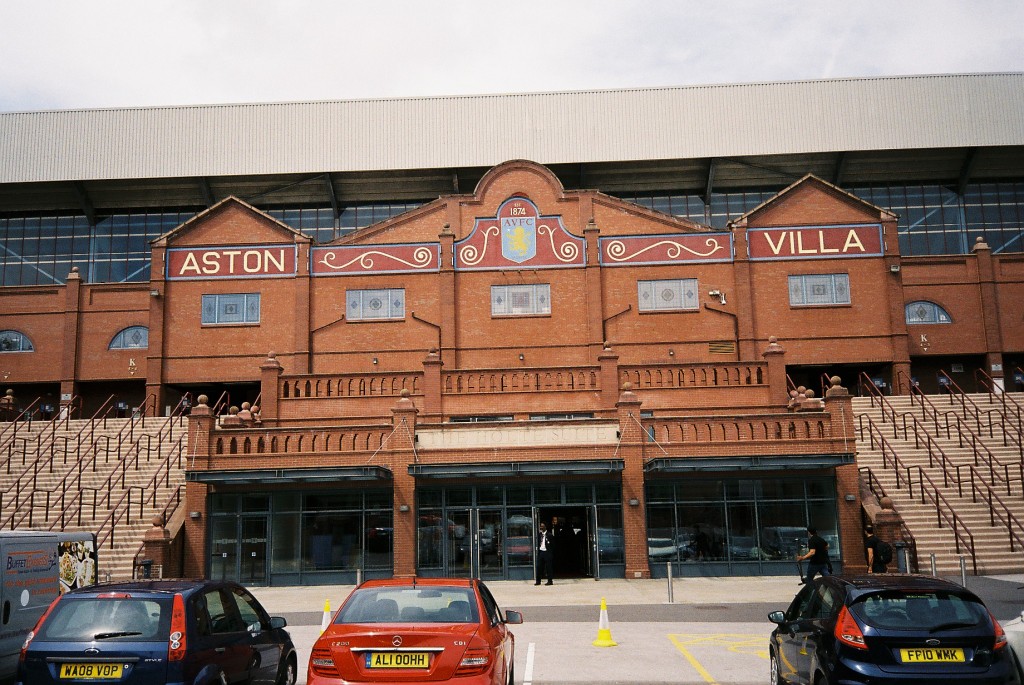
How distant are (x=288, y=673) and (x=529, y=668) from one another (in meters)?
3.13

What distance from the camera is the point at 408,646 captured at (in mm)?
8352

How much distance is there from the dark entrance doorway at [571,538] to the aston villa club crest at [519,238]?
13925 mm

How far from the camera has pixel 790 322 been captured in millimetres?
36594

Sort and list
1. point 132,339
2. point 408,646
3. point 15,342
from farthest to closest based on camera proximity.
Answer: point 15,342, point 132,339, point 408,646

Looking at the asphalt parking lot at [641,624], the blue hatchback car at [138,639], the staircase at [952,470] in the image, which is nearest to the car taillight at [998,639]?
the asphalt parking lot at [641,624]

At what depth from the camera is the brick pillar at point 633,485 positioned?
24906 millimetres

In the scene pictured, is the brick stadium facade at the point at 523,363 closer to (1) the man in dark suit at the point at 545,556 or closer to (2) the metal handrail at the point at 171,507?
(2) the metal handrail at the point at 171,507

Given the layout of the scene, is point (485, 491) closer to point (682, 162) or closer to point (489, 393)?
point (489, 393)

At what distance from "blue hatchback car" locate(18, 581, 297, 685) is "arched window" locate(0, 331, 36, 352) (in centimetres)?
3549

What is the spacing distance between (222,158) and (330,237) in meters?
6.35

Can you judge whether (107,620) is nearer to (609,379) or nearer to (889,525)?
(889,525)

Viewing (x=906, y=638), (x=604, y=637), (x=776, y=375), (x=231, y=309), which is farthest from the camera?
(x=231, y=309)

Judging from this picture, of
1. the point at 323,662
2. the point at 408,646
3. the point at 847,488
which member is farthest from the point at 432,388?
the point at 408,646

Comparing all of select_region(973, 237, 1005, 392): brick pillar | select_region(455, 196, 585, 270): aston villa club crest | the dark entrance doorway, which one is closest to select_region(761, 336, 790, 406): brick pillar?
the dark entrance doorway
